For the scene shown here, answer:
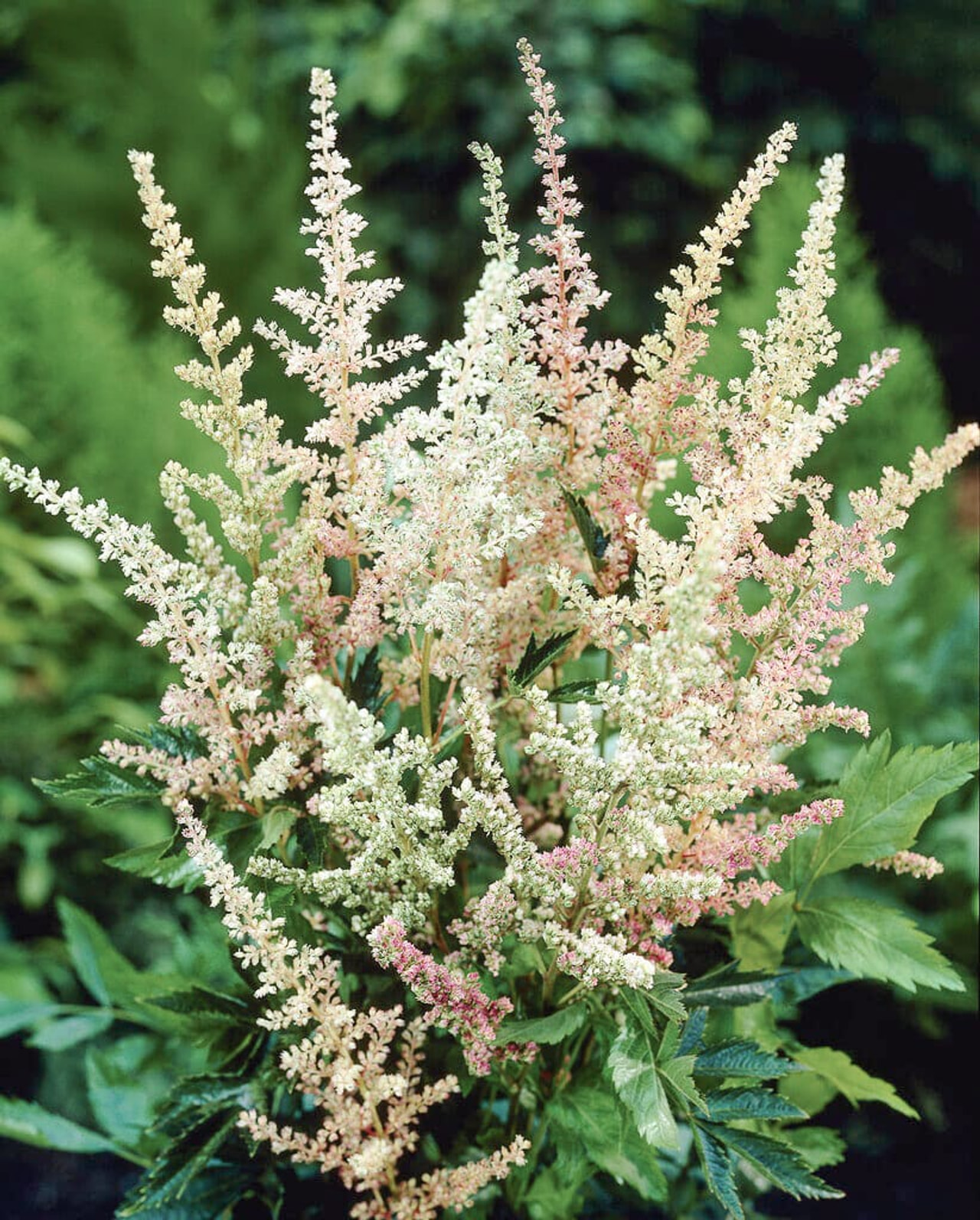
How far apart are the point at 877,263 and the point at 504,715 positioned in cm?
475

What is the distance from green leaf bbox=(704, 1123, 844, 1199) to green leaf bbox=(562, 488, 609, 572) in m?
0.40

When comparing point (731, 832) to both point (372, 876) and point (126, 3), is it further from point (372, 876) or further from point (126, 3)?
point (126, 3)

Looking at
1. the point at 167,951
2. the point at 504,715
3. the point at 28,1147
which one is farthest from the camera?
the point at 167,951

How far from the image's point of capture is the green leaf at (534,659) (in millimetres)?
797

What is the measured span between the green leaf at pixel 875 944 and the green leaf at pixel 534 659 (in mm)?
324

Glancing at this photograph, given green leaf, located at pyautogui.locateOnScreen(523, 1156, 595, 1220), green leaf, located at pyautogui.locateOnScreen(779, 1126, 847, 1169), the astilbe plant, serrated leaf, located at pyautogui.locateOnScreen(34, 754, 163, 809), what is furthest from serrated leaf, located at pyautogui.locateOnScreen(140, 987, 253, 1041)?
green leaf, located at pyautogui.locateOnScreen(779, 1126, 847, 1169)

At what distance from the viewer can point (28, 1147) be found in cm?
222

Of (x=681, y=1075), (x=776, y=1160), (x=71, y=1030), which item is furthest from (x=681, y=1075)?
(x=71, y=1030)

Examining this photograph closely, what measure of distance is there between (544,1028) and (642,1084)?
0.07m

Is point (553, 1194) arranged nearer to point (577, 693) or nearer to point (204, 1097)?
point (204, 1097)

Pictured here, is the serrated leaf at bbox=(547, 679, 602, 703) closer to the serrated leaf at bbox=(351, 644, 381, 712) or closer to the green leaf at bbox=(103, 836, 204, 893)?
the serrated leaf at bbox=(351, 644, 381, 712)

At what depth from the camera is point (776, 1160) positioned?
78 centimetres

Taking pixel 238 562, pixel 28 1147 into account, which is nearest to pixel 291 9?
pixel 238 562

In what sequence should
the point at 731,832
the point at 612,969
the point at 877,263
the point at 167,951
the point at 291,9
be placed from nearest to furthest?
1. the point at 612,969
2. the point at 731,832
3. the point at 167,951
4. the point at 291,9
5. the point at 877,263
